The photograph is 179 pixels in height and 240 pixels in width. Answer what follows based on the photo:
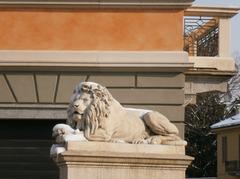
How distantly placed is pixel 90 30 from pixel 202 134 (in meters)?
27.9

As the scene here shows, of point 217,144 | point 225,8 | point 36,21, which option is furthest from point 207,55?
point 217,144

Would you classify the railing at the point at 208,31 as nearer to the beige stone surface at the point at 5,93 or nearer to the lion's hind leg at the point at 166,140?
the beige stone surface at the point at 5,93

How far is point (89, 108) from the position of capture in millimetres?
8930

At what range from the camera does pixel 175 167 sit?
892cm

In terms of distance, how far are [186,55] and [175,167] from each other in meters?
6.41

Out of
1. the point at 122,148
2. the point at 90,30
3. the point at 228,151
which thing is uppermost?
the point at 228,151

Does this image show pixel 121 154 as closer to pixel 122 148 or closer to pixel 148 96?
pixel 122 148

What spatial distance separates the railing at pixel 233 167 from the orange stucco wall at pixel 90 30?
27699 millimetres

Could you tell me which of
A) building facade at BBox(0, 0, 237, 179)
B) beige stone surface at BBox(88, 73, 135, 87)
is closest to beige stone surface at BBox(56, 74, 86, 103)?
building facade at BBox(0, 0, 237, 179)

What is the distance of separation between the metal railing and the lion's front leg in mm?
7711

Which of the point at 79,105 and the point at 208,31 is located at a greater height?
the point at 208,31

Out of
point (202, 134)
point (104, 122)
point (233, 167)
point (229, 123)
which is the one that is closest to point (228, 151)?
point (233, 167)

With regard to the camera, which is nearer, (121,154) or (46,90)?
(121,154)

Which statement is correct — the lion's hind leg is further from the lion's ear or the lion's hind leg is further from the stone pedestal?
the lion's ear
